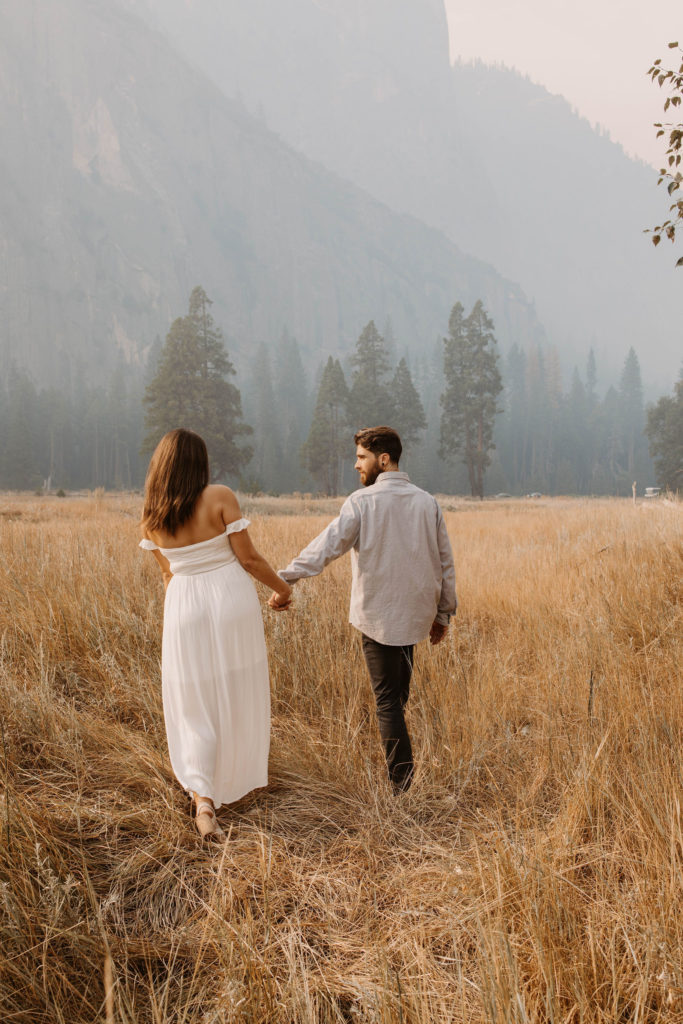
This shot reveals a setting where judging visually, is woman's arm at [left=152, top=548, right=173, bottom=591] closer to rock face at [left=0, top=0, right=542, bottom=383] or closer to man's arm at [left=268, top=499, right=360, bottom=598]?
man's arm at [left=268, top=499, right=360, bottom=598]

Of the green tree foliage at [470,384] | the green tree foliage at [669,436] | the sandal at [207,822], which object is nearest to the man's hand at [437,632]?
the sandal at [207,822]

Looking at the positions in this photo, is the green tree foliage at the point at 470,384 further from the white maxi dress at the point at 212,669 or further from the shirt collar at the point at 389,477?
the white maxi dress at the point at 212,669

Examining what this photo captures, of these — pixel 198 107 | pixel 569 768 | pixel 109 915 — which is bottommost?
pixel 109 915

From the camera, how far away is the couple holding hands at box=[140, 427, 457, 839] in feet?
9.36

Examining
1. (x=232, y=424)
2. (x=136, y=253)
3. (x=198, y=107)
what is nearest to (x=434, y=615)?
(x=232, y=424)

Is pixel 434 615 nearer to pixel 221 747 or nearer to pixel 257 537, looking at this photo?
pixel 221 747

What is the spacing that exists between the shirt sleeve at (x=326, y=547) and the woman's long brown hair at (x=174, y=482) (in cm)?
63

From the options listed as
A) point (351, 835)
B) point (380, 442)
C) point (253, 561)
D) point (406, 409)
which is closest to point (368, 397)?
point (406, 409)

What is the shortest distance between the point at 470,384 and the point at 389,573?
181 ft

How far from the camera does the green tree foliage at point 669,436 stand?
53312 mm

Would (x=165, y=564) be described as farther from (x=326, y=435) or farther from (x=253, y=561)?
(x=326, y=435)

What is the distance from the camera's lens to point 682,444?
53250mm

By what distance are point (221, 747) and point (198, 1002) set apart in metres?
1.22

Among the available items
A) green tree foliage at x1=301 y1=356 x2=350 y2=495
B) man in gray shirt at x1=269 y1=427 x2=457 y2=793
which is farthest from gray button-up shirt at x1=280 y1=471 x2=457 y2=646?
green tree foliage at x1=301 y1=356 x2=350 y2=495
